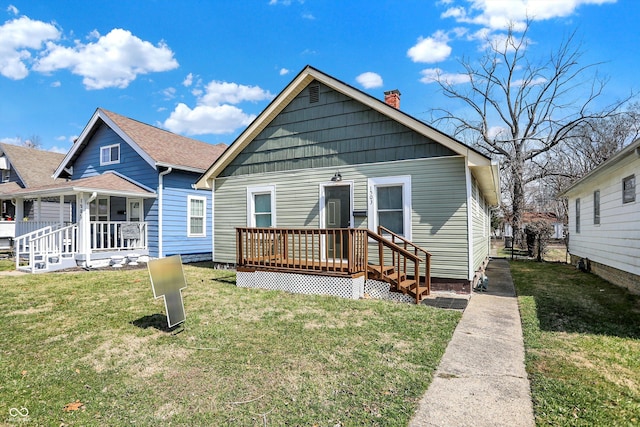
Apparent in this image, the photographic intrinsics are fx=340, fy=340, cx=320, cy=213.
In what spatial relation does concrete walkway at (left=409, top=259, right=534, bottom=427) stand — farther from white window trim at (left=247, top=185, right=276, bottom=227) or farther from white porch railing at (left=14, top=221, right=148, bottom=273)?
white porch railing at (left=14, top=221, right=148, bottom=273)

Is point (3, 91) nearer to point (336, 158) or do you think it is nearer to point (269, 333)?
point (336, 158)

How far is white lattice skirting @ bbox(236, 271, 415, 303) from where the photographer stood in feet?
22.8

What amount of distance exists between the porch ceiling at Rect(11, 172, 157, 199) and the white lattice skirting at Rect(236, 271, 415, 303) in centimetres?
688

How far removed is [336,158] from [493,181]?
451 cm

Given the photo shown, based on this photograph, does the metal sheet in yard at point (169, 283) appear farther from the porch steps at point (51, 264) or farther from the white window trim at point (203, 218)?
the white window trim at point (203, 218)

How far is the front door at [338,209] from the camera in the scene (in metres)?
8.89

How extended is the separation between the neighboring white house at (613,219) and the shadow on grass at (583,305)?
545 millimetres

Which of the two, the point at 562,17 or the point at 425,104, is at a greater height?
the point at 562,17

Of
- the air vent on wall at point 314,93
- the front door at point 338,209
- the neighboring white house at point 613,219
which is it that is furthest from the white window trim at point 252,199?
the neighboring white house at point 613,219

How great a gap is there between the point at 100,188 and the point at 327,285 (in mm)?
8771

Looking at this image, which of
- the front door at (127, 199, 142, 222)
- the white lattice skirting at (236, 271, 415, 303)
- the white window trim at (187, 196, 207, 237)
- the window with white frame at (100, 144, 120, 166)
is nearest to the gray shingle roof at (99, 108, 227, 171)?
the window with white frame at (100, 144, 120, 166)

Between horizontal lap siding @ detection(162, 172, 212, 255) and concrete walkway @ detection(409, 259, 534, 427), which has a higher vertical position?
horizontal lap siding @ detection(162, 172, 212, 255)

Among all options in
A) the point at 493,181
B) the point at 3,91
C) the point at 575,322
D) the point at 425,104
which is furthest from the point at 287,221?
the point at 3,91

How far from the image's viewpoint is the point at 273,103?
31.8ft
